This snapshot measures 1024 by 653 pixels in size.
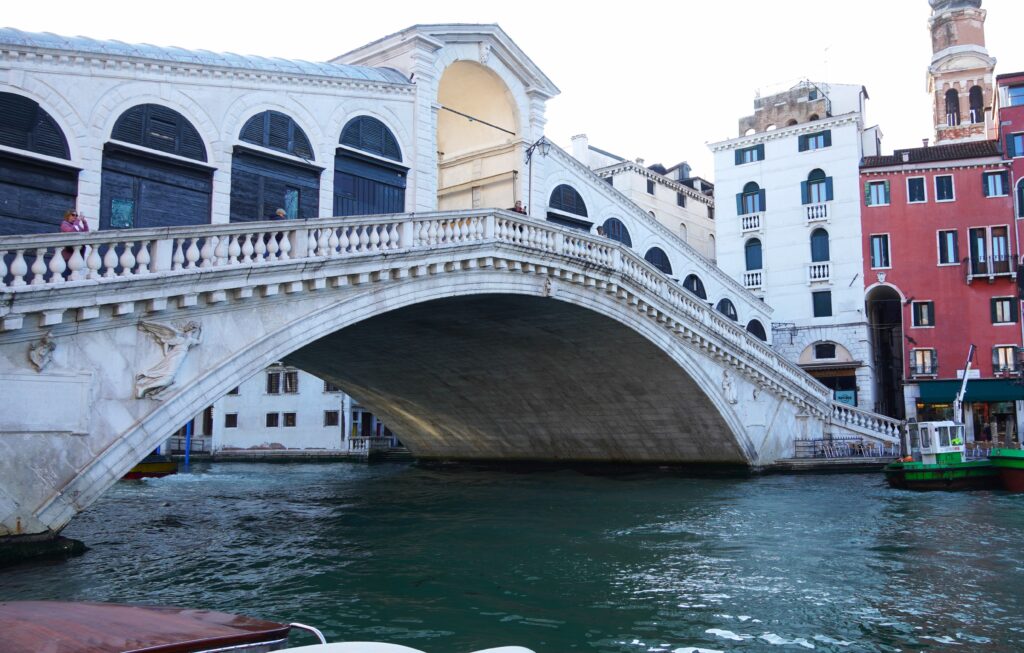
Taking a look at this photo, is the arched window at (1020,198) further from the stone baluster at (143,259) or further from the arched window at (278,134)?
the stone baluster at (143,259)

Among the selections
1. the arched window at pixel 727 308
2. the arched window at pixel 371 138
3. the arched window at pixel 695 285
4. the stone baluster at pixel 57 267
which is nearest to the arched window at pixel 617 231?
the arched window at pixel 695 285

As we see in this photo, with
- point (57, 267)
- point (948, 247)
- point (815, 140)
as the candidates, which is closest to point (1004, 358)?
point (948, 247)

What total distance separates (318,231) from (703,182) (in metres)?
29.1

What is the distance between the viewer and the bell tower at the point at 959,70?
129ft

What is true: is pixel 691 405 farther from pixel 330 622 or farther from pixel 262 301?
pixel 330 622

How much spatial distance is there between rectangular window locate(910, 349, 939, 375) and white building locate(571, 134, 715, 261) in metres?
9.85

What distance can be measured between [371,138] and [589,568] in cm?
948

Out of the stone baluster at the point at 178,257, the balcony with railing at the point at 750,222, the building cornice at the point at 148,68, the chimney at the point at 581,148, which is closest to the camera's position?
the stone baluster at the point at 178,257

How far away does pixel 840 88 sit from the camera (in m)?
32.4

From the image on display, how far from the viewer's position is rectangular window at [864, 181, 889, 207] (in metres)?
29.0

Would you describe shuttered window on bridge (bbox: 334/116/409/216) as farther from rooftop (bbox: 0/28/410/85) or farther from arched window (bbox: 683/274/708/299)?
arched window (bbox: 683/274/708/299)

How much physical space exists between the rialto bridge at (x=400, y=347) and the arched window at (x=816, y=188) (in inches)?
183

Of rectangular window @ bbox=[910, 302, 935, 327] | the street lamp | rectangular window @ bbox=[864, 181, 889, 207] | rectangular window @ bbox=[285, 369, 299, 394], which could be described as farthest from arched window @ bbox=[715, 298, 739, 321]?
rectangular window @ bbox=[285, 369, 299, 394]

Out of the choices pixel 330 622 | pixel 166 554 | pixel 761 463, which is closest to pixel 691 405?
pixel 761 463
